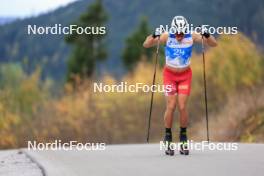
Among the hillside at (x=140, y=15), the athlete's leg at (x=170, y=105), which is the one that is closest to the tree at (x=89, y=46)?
the athlete's leg at (x=170, y=105)

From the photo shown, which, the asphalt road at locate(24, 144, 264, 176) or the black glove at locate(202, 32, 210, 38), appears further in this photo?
the black glove at locate(202, 32, 210, 38)

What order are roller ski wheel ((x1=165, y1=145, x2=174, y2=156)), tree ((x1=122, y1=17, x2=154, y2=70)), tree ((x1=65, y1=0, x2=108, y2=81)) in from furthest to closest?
tree ((x1=122, y1=17, x2=154, y2=70))
tree ((x1=65, y1=0, x2=108, y2=81))
roller ski wheel ((x1=165, y1=145, x2=174, y2=156))

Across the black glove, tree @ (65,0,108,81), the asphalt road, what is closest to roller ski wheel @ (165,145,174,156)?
the asphalt road

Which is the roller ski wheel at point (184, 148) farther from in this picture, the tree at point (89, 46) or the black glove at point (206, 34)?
the tree at point (89, 46)

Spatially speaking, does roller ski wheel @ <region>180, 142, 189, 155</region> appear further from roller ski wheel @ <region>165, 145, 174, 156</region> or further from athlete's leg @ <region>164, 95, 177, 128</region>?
athlete's leg @ <region>164, 95, 177, 128</region>

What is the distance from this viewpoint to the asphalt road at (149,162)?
8953 millimetres

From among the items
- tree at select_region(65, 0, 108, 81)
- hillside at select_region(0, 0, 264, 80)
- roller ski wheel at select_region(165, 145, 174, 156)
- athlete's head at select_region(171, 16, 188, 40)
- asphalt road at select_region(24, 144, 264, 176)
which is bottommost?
asphalt road at select_region(24, 144, 264, 176)

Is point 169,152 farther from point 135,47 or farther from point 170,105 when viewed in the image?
point 135,47

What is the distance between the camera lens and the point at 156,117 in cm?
2319

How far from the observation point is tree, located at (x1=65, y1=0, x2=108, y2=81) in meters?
70.0

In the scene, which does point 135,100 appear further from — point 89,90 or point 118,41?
point 118,41

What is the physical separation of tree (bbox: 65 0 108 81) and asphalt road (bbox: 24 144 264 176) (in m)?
57.3

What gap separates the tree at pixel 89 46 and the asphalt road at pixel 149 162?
57342 millimetres

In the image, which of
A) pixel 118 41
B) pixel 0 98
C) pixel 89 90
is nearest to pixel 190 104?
pixel 89 90
